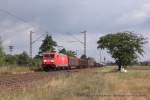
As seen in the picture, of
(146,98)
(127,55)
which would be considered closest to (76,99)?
(146,98)

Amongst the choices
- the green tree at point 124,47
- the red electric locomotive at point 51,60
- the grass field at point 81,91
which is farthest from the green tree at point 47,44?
the grass field at point 81,91

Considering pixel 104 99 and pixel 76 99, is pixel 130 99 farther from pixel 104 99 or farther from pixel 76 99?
pixel 76 99

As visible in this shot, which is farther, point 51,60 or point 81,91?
point 51,60

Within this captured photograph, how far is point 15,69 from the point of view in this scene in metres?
59.0

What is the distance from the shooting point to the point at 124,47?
248 ft

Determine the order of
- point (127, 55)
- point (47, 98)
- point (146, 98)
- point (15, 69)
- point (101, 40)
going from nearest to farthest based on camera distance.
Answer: point (47, 98) < point (146, 98) < point (15, 69) < point (127, 55) < point (101, 40)

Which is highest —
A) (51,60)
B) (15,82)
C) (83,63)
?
(83,63)

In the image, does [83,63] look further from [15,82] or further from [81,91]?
[81,91]

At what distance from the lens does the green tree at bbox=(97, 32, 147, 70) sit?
75062 millimetres

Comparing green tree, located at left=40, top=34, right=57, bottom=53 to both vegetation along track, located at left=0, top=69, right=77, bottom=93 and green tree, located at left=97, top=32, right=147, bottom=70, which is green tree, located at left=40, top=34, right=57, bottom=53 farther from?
vegetation along track, located at left=0, top=69, right=77, bottom=93

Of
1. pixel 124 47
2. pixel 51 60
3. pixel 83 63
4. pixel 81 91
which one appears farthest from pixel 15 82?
pixel 83 63

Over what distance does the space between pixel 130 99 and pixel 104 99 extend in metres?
1.17

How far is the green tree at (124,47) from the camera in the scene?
7506cm

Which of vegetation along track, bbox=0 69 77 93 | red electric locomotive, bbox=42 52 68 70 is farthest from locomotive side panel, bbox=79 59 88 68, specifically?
vegetation along track, bbox=0 69 77 93
